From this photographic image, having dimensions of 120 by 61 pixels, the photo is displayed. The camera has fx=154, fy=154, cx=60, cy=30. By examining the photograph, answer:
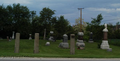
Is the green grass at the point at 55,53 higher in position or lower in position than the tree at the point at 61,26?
lower

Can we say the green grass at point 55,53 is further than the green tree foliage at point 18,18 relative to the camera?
No

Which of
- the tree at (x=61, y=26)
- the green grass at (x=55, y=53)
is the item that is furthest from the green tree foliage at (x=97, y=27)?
the green grass at (x=55, y=53)

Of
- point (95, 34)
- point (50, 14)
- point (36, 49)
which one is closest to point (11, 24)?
point (50, 14)

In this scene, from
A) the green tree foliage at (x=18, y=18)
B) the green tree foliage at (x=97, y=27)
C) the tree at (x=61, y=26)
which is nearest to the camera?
the green tree foliage at (x=97, y=27)

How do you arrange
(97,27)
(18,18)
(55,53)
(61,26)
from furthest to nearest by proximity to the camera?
(18,18) < (61,26) < (97,27) < (55,53)

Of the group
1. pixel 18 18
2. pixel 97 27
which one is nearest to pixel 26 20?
pixel 18 18

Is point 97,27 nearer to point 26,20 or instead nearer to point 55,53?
point 26,20

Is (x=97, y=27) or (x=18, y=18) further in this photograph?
(x=18, y=18)

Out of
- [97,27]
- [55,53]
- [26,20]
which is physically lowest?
[55,53]

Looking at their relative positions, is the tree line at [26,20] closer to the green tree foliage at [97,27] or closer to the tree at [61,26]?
the tree at [61,26]

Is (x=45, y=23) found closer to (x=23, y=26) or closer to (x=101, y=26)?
(x=23, y=26)

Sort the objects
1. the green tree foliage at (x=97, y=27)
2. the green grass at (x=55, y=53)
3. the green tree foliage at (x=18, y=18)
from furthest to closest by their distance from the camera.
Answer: the green tree foliage at (x=18, y=18) → the green tree foliage at (x=97, y=27) → the green grass at (x=55, y=53)

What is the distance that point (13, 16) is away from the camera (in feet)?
152

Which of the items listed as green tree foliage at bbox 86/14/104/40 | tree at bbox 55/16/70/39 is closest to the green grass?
green tree foliage at bbox 86/14/104/40
